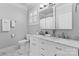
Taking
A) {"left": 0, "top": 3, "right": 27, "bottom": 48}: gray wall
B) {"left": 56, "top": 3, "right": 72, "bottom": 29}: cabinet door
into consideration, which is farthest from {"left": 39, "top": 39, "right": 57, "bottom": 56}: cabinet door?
{"left": 0, "top": 3, "right": 27, "bottom": 48}: gray wall

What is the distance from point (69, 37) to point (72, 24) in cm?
25

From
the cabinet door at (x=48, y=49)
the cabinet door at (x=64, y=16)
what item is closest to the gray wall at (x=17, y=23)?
the cabinet door at (x=48, y=49)

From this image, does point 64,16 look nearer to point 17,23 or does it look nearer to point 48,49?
point 48,49

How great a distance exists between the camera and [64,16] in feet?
2.94

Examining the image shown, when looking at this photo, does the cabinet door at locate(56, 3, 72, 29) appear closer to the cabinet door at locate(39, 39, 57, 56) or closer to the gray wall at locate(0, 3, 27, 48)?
the cabinet door at locate(39, 39, 57, 56)

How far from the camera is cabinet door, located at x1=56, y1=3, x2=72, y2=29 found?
2.72 ft

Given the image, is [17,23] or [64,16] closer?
[64,16]

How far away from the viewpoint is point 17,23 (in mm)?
1264

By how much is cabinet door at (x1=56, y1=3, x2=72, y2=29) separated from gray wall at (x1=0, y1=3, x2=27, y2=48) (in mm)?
881

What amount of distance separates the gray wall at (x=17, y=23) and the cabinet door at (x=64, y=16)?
88 cm

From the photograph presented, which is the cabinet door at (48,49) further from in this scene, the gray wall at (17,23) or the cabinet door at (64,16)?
the gray wall at (17,23)

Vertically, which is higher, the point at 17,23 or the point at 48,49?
the point at 17,23

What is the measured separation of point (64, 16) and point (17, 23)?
1.13 m

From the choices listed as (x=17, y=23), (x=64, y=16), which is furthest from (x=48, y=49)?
(x=17, y=23)
